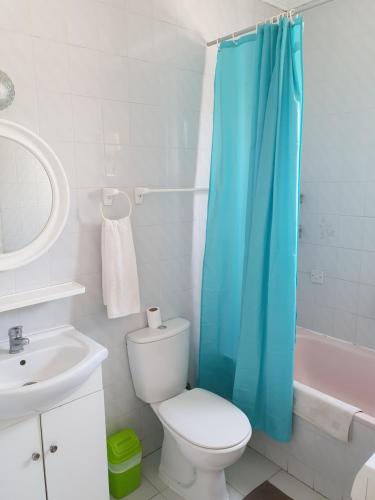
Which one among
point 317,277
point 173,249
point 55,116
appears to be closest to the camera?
point 55,116

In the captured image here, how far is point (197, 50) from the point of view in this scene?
2107 millimetres

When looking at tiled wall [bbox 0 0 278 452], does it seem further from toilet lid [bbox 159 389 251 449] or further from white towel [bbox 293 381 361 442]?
white towel [bbox 293 381 361 442]

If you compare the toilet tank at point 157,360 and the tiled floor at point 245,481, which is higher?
the toilet tank at point 157,360

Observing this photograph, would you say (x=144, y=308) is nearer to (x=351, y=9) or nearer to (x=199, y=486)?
(x=199, y=486)

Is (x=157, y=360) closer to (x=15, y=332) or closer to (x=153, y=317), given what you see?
(x=153, y=317)

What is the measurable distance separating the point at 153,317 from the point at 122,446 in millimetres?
644

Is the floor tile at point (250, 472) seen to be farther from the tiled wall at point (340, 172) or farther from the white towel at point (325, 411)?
the tiled wall at point (340, 172)

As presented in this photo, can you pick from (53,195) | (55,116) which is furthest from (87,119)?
(53,195)

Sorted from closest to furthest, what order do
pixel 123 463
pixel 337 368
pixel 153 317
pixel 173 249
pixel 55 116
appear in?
pixel 55 116, pixel 123 463, pixel 153 317, pixel 173 249, pixel 337 368

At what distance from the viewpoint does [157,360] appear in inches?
78.7

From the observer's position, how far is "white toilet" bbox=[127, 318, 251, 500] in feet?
5.53

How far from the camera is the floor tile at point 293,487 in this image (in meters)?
1.92

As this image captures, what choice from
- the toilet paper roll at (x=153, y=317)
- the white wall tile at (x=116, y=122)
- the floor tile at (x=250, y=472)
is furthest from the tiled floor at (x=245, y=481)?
the white wall tile at (x=116, y=122)

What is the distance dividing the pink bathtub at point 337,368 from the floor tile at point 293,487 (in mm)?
594
